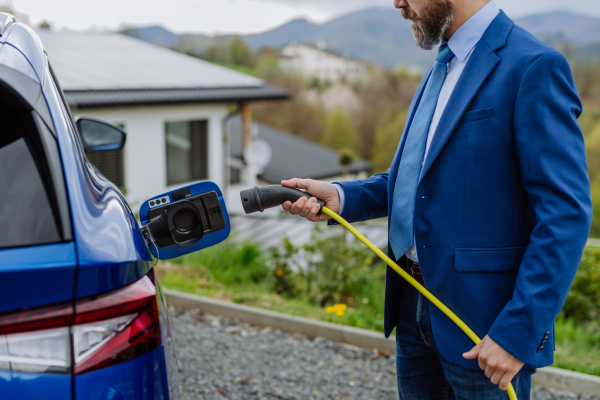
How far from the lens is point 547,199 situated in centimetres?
136

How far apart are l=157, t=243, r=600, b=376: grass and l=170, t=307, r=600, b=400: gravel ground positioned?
0.31 m

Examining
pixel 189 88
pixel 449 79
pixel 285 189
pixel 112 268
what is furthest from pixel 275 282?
pixel 189 88

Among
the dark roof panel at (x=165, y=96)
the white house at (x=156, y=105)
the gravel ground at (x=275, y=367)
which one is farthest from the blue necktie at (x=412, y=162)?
the dark roof panel at (x=165, y=96)

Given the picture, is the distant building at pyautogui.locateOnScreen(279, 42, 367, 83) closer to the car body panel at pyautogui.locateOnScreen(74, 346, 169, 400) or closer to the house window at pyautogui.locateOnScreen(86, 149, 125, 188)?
the house window at pyautogui.locateOnScreen(86, 149, 125, 188)

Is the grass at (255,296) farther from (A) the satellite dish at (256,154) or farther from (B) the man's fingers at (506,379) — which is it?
(A) the satellite dish at (256,154)

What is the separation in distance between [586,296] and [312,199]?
387 cm

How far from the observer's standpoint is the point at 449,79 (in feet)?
5.48

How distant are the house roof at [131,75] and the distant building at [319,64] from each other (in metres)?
38.7

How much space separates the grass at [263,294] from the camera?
12.5ft

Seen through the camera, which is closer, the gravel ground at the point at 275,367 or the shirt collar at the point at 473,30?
the shirt collar at the point at 473,30

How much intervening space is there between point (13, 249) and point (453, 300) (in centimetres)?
115

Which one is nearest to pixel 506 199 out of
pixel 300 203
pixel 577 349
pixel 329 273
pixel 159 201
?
pixel 300 203

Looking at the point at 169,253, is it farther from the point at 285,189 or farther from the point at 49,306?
the point at 49,306

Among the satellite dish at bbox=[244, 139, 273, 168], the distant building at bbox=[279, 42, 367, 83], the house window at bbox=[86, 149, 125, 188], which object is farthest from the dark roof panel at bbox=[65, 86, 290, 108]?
the distant building at bbox=[279, 42, 367, 83]
